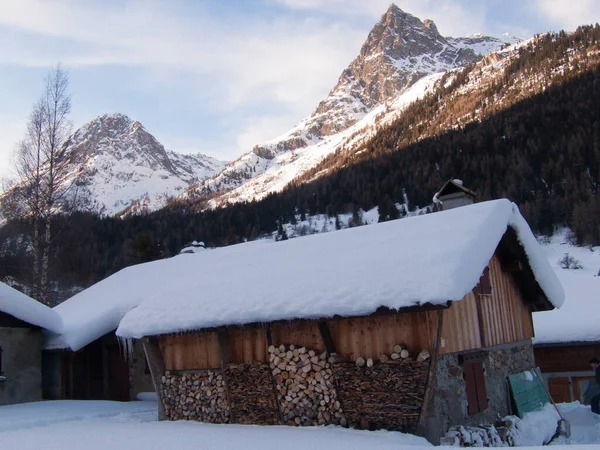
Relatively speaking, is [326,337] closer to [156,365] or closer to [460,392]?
[460,392]

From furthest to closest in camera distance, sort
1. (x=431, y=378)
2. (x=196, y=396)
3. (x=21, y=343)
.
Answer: (x=21, y=343)
(x=196, y=396)
(x=431, y=378)

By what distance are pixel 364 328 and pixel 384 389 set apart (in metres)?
0.93

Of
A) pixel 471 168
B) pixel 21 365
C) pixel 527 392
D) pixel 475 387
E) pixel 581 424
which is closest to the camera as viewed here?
pixel 475 387

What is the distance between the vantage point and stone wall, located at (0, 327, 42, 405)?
592 inches

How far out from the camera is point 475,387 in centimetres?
923

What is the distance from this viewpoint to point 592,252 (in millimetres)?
45938

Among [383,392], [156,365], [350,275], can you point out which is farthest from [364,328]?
[156,365]

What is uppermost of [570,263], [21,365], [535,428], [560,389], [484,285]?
[570,263]

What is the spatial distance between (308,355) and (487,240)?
10.8ft

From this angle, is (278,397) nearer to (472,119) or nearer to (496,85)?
(472,119)

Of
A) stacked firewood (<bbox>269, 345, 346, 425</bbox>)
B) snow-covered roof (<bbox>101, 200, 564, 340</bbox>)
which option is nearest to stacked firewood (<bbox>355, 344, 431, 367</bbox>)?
stacked firewood (<bbox>269, 345, 346, 425</bbox>)

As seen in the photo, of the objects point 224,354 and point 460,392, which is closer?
point 460,392

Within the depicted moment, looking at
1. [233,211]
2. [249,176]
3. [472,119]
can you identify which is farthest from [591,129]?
[249,176]

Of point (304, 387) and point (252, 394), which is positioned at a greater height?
point (304, 387)
